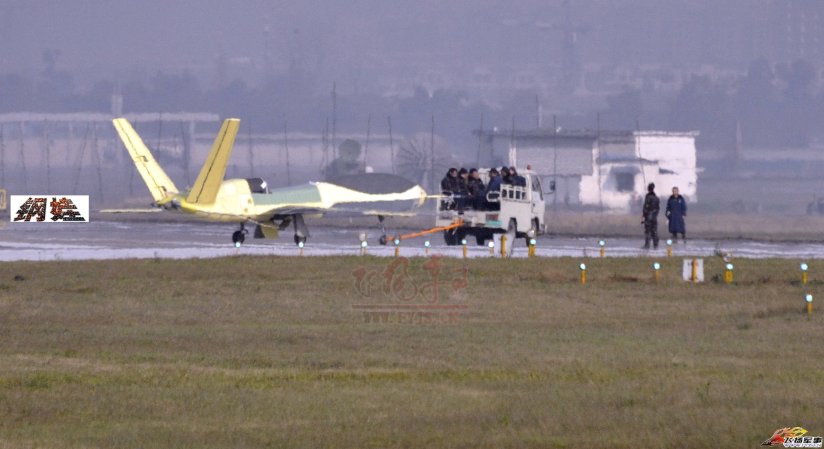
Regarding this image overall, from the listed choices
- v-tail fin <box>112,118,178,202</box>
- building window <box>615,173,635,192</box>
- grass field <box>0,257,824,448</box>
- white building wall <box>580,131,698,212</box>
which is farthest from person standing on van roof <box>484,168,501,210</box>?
building window <box>615,173,635,192</box>

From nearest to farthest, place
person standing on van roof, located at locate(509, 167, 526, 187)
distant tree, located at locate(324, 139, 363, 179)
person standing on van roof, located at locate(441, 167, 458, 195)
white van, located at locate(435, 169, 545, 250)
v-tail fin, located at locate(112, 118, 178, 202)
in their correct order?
v-tail fin, located at locate(112, 118, 178, 202)
white van, located at locate(435, 169, 545, 250)
person standing on van roof, located at locate(509, 167, 526, 187)
person standing on van roof, located at locate(441, 167, 458, 195)
distant tree, located at locate(324, 139, 363, 179)

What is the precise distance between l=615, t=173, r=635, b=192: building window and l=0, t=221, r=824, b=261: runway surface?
3450cm

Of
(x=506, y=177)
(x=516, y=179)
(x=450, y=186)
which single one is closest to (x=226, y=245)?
(x=450, y=186)

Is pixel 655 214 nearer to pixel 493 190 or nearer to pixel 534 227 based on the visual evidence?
pixel 534 227

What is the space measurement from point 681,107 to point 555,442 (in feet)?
440

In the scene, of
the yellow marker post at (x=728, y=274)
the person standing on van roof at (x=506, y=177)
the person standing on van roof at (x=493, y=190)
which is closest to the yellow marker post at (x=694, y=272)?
the yellow marker post at (x=728, y=274)

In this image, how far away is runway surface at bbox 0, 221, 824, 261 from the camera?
33.9 meters

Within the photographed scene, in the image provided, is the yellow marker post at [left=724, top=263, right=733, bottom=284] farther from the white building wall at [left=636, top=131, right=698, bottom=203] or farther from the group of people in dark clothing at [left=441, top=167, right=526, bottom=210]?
the white building wall at [left=636, top=131, right=698, bottom=203]

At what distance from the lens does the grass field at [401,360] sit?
12.8 meters

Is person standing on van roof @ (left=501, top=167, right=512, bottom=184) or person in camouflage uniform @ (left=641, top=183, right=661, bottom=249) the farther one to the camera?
person standing on van roof @ (left=501, top=167, right=512, bottom=184)

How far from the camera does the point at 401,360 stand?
664 inches

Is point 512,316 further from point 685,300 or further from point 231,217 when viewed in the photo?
point 231,217

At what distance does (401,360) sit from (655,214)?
20.8 meters

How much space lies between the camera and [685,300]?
2355 centimetres
